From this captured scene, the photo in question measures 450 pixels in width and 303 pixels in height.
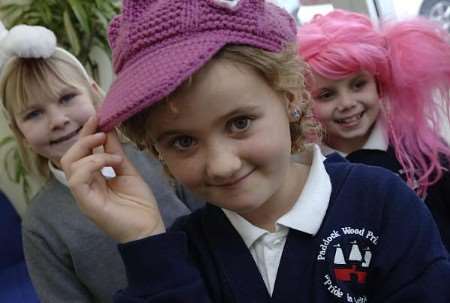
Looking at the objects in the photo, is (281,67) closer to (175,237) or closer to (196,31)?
(196,31)

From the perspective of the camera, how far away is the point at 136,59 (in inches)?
24.0

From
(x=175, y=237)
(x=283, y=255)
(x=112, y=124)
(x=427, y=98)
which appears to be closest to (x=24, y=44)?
(x=112, y=124)

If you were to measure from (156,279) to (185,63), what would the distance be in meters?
0.30

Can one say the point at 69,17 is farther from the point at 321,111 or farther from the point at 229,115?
the point at 229,115

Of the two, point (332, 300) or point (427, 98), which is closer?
point (332, 300)

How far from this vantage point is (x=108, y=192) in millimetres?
784

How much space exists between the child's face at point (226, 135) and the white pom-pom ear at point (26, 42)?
547 mm

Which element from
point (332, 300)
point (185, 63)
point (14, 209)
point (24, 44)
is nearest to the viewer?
point (185, 63)

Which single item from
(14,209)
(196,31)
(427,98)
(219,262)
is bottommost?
(14,209)

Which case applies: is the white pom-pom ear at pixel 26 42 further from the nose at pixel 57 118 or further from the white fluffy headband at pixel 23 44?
the nose at pixel 57 118

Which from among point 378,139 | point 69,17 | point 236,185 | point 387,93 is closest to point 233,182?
point 236,185

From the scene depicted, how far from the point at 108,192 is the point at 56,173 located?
1.39 ft

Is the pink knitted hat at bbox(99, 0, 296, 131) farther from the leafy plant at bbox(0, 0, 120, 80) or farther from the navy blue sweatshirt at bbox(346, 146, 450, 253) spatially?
the leafy plant at bbox(0, 0, 120, 80)

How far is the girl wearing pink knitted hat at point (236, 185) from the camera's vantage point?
596 millimetres
